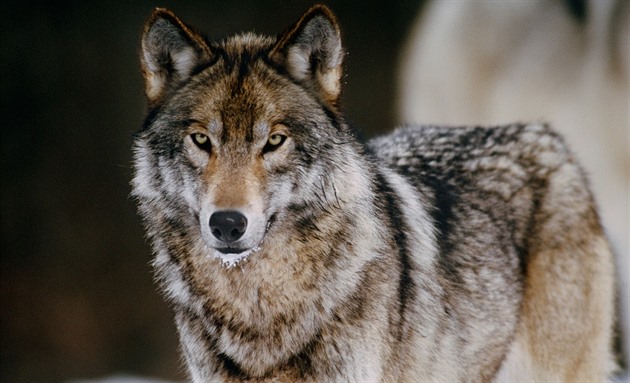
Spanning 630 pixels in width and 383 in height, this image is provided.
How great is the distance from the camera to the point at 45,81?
22.4 feet

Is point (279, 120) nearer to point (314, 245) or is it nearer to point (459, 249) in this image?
point (314, 245)

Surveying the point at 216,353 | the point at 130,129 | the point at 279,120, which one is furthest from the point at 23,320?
the point at 279,120

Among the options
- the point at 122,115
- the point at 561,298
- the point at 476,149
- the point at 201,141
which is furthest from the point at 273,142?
the point at 122,115

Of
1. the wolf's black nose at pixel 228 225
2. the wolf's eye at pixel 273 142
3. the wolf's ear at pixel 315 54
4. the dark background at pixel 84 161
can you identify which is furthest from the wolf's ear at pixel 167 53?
the dark background at pixel 84 161

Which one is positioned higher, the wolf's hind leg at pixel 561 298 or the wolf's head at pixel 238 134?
the wolf's head at pixel 238 134

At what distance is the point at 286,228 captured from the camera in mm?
2803

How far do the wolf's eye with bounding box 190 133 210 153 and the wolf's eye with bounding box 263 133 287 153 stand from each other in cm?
22

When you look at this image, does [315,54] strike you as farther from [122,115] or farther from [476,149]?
[122,115]

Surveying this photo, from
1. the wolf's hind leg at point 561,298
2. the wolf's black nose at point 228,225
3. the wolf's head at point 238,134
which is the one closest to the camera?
the wolf's black nose at point 228,225

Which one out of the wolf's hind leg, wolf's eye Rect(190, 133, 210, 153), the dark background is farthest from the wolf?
the dark background

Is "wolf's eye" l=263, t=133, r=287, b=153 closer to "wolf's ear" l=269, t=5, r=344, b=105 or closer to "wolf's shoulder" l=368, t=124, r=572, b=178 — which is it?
"wolf's ear" l=269, t=5, r=344, b=105

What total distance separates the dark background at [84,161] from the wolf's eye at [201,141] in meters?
4.36

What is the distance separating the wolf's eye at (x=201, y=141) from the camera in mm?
2695

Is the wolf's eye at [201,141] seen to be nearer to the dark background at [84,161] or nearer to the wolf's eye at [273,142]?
the wolf's eye at [273,142]
